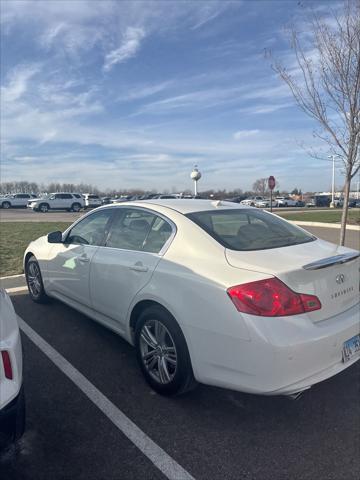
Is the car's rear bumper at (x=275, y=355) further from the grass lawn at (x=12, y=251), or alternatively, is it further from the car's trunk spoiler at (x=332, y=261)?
the grass lawn at (x=12, y=251)

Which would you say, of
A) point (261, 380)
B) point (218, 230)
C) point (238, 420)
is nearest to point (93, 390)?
point (238, 420)

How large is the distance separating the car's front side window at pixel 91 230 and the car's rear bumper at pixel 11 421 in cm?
211

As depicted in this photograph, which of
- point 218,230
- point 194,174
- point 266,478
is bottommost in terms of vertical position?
point 266,478

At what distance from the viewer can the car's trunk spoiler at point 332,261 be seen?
8.59ft

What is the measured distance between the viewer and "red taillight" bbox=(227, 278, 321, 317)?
7.86ft

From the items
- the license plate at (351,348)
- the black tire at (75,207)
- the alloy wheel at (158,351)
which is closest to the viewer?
the license plate at (351,348)

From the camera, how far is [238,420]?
8.92 feet

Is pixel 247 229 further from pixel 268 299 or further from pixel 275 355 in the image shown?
pixel 275 355

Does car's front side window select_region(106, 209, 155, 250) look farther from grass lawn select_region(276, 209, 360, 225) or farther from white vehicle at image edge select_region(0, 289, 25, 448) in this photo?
grass lawn select_region(276, 209, 360, 225)

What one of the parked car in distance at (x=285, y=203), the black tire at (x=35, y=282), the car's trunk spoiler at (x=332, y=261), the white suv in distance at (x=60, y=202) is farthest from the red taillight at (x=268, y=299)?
the parked car in distance at (x=285, y=203)

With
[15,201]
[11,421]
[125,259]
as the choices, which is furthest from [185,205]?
[15,201]

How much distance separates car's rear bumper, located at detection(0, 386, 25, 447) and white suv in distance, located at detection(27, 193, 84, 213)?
3665cm

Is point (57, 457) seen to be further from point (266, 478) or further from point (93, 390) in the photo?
point (266, 478)

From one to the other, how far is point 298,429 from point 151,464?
107 centimetres
